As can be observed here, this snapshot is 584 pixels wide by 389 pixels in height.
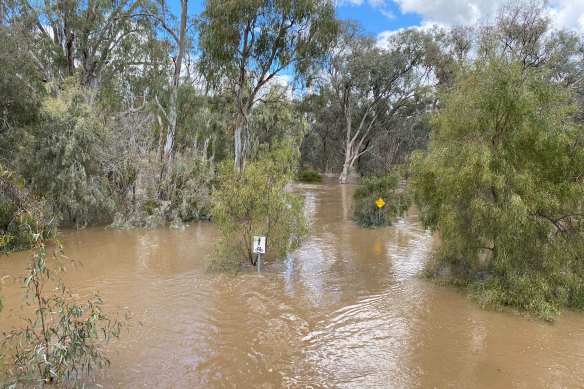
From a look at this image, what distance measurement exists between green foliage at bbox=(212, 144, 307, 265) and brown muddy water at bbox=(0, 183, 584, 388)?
0.89 meters

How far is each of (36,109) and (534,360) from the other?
42.2 feet

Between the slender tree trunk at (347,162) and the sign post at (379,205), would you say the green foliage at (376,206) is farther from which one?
the slender tree trunk at (347,162)

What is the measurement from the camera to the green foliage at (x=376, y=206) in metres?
16.2

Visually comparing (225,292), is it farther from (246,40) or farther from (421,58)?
(421,58)

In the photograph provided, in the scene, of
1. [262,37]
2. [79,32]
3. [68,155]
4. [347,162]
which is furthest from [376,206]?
[347,162]

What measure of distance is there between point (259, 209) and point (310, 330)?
3.33 metres

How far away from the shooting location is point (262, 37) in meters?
15.7

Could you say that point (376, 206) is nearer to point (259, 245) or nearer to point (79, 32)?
point (259, 245)

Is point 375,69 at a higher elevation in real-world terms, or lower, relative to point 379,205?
higher

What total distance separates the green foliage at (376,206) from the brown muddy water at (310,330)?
511 centimetres

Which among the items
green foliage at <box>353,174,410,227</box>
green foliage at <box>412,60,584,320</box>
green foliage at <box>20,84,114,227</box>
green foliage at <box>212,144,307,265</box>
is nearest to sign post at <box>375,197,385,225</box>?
green foliage at <box>353,174,410,227</box>

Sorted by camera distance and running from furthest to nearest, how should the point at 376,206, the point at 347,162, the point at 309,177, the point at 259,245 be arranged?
the point at 309,177 < the point at 347,162 < the point at 376,206 < the point at 259,245

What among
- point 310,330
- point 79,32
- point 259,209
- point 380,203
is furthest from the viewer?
point 79,32

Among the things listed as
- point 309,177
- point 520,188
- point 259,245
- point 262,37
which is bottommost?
point 259,245
